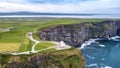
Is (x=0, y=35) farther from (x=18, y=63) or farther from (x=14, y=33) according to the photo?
(x=18, y=63)

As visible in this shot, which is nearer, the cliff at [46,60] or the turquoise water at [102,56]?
the cliff at [46,60]

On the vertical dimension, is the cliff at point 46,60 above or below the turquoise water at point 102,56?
above

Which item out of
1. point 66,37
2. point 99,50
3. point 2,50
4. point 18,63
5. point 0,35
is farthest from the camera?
point 66,37

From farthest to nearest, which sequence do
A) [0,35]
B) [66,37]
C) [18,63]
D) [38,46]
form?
[66,37] → [0,35] → [38,46] → [18,63]

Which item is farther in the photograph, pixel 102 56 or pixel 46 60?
pixel 102 56

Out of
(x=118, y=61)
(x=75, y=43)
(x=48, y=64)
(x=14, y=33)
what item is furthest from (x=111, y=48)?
(x=48, y=64)

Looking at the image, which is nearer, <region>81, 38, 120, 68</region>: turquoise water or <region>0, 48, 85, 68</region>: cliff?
<region>0, 48, 85, 68</region>: cliff

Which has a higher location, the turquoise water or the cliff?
the cliff

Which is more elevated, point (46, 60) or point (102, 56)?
point (46, 60)
